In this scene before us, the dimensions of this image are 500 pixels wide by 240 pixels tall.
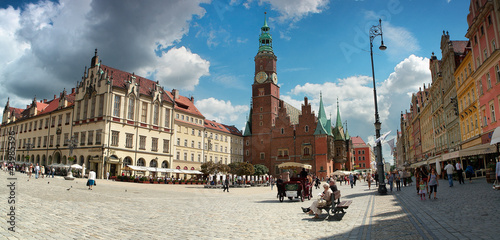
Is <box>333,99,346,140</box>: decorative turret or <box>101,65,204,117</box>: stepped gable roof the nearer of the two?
<box>101,65,204,117</box>: stepped gable roof

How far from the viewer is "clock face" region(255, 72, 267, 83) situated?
82.3m

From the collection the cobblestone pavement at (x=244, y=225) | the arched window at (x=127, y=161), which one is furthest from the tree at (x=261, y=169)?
the cobblestone pavement at (x=244, y=225)

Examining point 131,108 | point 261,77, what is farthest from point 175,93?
point 261,77

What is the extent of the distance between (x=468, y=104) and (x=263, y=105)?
171 feet

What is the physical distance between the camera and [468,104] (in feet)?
105

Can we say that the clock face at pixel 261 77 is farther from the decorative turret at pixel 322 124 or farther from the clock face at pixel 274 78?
the decorative turret at pixel 322 124

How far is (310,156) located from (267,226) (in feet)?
215

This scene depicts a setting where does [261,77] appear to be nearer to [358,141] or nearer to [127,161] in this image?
[127,161]

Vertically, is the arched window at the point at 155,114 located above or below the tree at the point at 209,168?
above

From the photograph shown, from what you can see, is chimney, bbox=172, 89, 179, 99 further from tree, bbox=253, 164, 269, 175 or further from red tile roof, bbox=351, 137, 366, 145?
red tile roof, bbox=351, 137, 366, 145

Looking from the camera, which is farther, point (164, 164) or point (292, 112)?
point (292, 112)

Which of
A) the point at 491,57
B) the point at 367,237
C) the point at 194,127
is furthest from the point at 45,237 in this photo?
the point at 194,127

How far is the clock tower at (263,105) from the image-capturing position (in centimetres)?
8012

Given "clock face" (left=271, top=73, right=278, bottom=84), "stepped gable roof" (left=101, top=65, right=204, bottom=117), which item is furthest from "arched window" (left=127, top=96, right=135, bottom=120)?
"clock face" (left=271, top=73, right=278, bottom=84)
